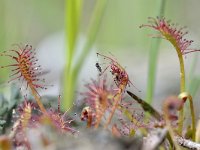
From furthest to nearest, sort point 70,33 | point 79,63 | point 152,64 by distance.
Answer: point 79,63 < point 70,33 < point 152,64

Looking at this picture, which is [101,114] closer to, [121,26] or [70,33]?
[70,33]

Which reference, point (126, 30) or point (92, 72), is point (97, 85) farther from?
point (126, 30)

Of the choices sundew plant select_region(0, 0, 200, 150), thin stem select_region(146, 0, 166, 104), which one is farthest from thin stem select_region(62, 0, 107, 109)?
thin stem select_region(146, 0, 166, 104)

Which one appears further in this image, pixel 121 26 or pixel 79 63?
pixel 121 26

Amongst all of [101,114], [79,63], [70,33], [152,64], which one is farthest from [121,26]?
[101,114]

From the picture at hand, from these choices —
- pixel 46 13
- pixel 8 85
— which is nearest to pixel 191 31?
pixel 46 13

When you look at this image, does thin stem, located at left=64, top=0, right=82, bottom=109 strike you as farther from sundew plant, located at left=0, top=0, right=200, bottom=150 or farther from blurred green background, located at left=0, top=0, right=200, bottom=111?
blurred green background, located at left=0, top=0, right=200, bottom=111

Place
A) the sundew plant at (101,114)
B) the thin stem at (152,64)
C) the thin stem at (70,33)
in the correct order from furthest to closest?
the thin stem at (70,33) < the thin stem at (152,64) < the sundew plant at (101,114)

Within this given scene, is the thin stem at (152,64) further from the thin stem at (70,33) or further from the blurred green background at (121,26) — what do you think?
the blurred green background at (121,26)

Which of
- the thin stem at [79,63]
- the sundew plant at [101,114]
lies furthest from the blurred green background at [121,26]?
the sundew plant at [101,114]
